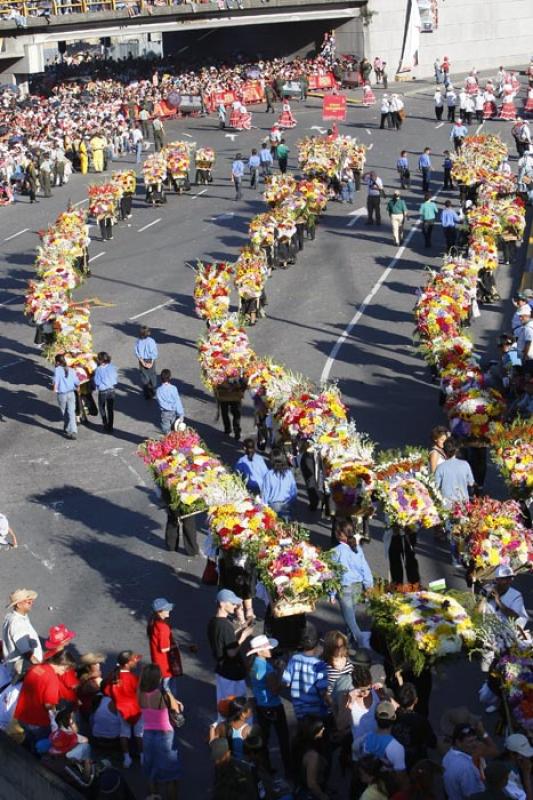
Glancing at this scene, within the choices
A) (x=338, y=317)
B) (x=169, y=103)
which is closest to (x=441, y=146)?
(x=169, y=103)

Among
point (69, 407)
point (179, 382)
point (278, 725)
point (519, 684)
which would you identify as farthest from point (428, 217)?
point (519, 684)

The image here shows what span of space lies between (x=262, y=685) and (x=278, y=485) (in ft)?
Answer: 16.2

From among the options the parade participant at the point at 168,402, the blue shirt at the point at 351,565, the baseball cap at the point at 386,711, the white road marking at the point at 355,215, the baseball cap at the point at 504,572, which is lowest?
the white road marking at the point at 355,215

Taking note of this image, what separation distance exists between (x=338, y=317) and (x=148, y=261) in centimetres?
811

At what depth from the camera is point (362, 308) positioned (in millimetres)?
30047

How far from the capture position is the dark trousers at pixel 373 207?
1464 inches

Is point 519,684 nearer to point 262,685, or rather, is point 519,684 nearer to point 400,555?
point 262,685

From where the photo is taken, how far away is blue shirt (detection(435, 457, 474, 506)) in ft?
53.8

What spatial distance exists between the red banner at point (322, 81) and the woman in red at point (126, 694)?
51.8 metres

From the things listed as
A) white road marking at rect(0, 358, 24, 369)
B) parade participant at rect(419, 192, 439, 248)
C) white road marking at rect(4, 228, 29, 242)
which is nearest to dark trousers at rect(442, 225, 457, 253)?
parade participant at rect(419, 192, 439, 248)

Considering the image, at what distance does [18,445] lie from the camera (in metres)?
22.9

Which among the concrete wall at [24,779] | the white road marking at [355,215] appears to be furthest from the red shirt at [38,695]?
the white road marking at [355,215]

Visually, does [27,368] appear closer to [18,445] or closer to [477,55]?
[18,445]

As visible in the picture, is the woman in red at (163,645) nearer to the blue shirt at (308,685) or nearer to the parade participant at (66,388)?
the blue shirt at (308,685)
